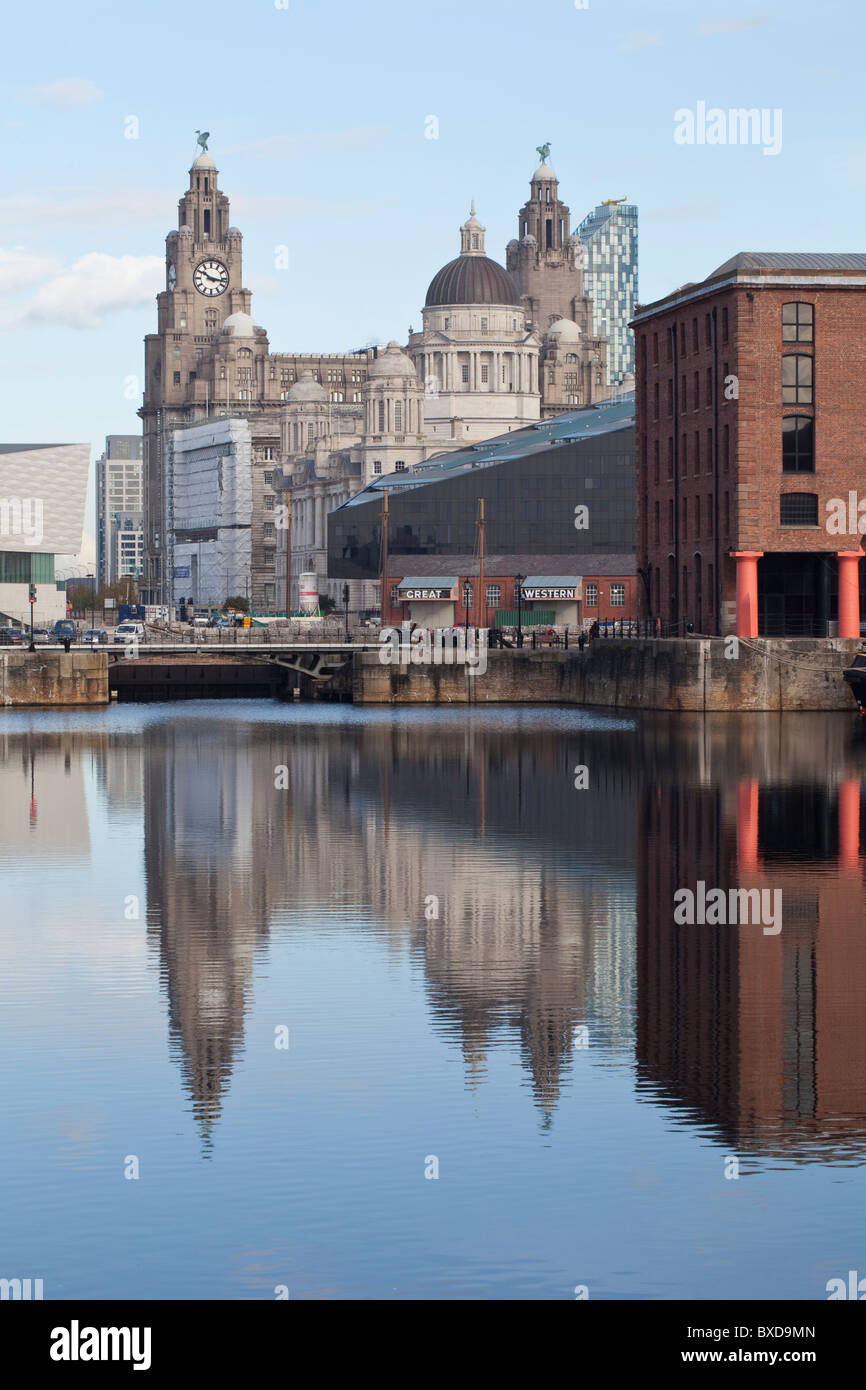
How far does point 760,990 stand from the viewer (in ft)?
88.9

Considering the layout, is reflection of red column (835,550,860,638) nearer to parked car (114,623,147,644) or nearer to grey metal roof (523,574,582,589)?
parked car (114,623,147,644)

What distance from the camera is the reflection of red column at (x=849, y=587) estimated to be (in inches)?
3435

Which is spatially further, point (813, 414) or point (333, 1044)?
point (813, 414)

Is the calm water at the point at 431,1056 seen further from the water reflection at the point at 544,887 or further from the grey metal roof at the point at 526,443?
the grey metal roof at the point at 526,443

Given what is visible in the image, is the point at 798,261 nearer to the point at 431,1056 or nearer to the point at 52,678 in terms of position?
the point at 52,678

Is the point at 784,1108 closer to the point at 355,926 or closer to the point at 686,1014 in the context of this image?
the point at 686,1014

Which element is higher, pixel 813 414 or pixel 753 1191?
pixel 813 414

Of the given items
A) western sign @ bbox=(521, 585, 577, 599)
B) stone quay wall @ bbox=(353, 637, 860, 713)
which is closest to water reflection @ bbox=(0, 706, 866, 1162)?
stone quay wall @ bbox=(353, 637, 860, 713)

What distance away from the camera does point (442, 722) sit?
300 ft

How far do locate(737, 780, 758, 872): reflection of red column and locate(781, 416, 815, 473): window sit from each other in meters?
33.7

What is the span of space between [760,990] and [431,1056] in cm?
567

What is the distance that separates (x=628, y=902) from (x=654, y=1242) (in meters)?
17.9
